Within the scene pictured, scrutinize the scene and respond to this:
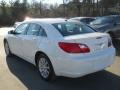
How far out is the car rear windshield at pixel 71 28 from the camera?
628cm

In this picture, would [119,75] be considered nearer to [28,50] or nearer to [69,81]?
[69,81]

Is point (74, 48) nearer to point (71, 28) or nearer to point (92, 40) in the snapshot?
point (92, 40)

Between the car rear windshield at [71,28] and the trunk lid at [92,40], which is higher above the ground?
the car rear windshield at [71,28]

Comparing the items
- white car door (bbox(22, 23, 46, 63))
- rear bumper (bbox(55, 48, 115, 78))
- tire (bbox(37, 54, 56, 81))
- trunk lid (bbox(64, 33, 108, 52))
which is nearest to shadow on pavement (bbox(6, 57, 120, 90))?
tire (bbox(37, 54, 56, 81))

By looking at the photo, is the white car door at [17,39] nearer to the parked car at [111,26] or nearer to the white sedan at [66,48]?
the white sedan at [66,48]

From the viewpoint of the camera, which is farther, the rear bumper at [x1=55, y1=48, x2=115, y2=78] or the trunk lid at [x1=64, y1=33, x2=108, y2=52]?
the trunk lid at [x1=64, y1=33, x2=108, y2=52]

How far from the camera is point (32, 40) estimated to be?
689 cm

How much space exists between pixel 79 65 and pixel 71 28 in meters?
1.34

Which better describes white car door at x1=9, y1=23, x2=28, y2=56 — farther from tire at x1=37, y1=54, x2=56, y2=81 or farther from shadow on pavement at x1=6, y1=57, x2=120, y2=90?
tire at x1=37, y1=54, x2=56, y2=81

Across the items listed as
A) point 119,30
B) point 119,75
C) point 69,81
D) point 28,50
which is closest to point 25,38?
point 28,50

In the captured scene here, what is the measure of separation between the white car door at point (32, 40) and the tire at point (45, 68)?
0.33 metres

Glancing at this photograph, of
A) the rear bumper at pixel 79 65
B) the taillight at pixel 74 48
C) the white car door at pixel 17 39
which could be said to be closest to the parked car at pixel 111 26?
the white car door at pixel 17 39

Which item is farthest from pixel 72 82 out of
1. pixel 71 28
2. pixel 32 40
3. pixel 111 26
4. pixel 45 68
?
pixel 111 26

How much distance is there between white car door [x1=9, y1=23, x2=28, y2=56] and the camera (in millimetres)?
7747
